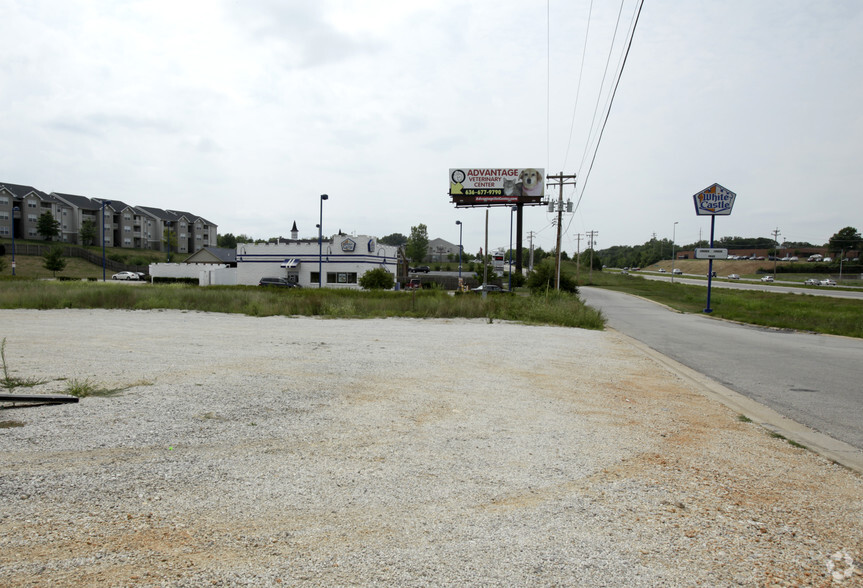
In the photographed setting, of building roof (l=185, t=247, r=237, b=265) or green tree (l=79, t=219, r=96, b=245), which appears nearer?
building roof (l=185, t=247, r=237, b=265)

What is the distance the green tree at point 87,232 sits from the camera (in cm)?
9301

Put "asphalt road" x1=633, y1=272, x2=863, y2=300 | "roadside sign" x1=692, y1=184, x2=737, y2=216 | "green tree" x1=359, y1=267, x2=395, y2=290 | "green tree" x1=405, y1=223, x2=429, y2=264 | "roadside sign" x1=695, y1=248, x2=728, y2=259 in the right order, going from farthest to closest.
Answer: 1. "green tree" x1=405, y1=223, x2=429, y2=264
2. "asphalt road" x1=633, y1=272, x2=863, y2=300
3. "green tree" x1=359, y1=267, x2=395, y2=290
4. "roadside sign" x1=695, y1=248, x2=728, y2=259
5. "roadside sign" x1=692, y1=184, x2=737, y2=216

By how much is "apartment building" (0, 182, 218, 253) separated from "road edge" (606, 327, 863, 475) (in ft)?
316

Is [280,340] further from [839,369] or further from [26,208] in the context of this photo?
[26,208]

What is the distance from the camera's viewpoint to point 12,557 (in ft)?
9.42

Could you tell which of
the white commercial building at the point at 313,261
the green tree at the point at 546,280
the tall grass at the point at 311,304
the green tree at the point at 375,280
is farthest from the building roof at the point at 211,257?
the tall grass at the point at 311,304

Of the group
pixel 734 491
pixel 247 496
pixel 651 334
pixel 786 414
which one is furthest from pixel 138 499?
pixel 651 334

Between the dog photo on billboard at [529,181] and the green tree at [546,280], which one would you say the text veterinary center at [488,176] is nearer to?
the dog photo on billboard at [529,181]

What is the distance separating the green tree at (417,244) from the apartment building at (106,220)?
148 feet

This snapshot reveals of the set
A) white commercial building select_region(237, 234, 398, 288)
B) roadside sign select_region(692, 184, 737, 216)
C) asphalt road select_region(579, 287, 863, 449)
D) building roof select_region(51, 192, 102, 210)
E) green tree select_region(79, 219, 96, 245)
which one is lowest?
asphalt road select_region(579, 287, 863, 449)

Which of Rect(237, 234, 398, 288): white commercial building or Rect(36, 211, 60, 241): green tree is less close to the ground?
Rect(36, 211, 60, 241): green tree

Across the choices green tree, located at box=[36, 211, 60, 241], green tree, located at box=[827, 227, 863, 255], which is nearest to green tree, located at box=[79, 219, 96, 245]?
green tree, located at box=[36, 211, 60, 241]

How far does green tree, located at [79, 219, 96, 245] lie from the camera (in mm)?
93006

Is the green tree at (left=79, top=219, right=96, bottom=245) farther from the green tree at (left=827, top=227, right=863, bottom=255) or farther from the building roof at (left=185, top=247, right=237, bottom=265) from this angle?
the green tree at (left=827, top=227, right=863, bottom=255)
